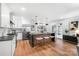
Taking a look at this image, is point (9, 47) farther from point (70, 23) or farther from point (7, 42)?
point (70, 23)

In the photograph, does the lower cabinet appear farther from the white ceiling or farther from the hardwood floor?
the white ceiling

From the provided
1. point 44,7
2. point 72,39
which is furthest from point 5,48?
point 72,39

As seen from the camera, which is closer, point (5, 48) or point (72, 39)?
point (5, 48)

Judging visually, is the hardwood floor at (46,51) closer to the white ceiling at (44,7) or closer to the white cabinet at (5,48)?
the white cabinet at (5,48)

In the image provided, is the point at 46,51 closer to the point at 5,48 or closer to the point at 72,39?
the point at 5,48

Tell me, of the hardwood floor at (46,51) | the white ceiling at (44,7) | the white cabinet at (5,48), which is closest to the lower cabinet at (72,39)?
the hardwood floor at (46,51)

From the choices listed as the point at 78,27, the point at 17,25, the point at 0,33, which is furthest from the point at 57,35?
the point at 0,33

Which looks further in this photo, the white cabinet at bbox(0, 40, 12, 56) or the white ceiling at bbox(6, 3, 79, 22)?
the white ceiling at bbox(6, 3, 79, 22)

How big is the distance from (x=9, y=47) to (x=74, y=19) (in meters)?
6.43

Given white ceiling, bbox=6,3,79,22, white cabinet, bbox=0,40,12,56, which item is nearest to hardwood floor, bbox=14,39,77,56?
white cabinet, bbox=0,40,12,56

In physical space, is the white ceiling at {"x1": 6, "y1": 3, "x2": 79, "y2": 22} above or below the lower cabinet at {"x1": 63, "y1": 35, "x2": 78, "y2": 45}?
above

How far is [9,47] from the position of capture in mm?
2791

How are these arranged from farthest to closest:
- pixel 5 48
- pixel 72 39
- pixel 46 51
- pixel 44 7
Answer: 1. pixel 72 39
2. pixel 44 7
3. pixel 46 51
4. pixel 5 48

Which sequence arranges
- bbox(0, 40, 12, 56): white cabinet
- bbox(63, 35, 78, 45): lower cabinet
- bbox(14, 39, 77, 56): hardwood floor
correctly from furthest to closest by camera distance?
bbox(63, 35, 78, 45): lower cabinet, bbox(14, 39, 77, 56): hardwood floor, bbox(0, 40, 12, 56): white cabinet
